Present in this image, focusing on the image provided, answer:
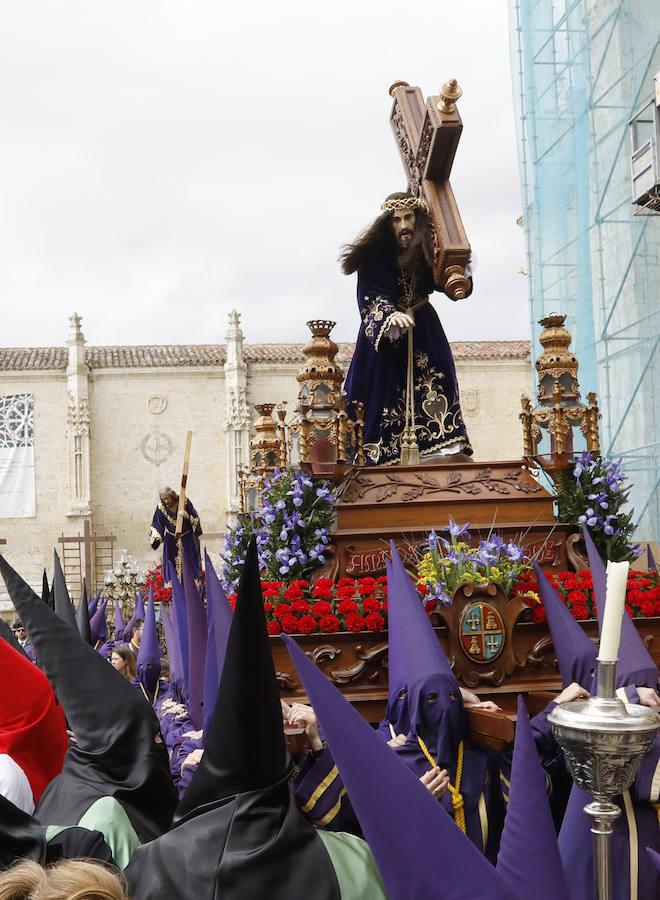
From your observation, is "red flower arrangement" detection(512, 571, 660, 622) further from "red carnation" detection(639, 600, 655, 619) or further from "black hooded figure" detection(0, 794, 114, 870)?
"black hooded figure" detection(0, 794, 114, 870)

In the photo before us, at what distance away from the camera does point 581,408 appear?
6180 mm

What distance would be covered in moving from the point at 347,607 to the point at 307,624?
0.77 ft

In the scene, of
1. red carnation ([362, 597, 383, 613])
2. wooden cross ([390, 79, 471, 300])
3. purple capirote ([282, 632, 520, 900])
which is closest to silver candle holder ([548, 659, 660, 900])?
purple capirote ([282, 632, 520, 900])

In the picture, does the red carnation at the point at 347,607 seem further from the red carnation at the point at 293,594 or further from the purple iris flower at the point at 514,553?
the purple iris flower at the point at 514,553

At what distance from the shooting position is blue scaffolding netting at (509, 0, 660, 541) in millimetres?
13992

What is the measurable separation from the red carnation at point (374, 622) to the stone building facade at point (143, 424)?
21.0m

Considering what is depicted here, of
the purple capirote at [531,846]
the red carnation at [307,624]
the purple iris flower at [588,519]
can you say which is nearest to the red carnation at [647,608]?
the purple iris flower at [588,519]

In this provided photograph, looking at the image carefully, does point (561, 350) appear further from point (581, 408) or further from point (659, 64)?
point (659, 64)

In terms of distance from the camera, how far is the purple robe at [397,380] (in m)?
6.75

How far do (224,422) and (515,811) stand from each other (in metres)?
24.5

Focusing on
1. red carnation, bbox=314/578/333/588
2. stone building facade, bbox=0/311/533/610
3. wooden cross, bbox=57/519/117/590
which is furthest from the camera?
stone building facade, bbox=0/311/533/610

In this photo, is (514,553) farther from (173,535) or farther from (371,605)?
(173,535)

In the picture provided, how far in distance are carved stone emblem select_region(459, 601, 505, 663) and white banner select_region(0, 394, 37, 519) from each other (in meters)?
22.9

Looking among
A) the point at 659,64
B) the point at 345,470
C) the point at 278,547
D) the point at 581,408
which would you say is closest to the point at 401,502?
the point at 345,470
